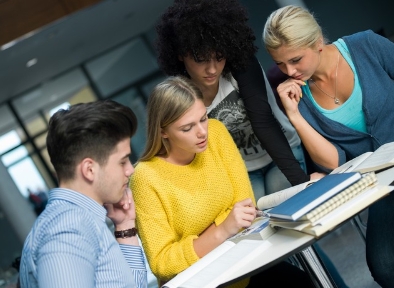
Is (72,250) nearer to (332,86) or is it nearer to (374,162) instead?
(374,162)

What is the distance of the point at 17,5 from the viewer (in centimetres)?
409

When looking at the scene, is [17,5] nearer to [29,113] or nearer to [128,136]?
[29,113]

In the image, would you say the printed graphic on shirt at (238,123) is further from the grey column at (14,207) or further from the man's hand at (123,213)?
the grey column at (14,207)

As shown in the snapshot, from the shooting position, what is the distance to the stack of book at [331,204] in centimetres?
157

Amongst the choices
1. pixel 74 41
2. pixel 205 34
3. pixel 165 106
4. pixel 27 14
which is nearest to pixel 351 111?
pixel 205 34

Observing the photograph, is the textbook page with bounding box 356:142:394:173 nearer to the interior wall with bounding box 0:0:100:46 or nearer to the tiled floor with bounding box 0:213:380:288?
the tiled floor with bounding box 0:213:380:288

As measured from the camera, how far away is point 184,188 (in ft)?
6.97

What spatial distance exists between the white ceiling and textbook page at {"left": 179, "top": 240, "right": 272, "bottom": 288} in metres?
3.65

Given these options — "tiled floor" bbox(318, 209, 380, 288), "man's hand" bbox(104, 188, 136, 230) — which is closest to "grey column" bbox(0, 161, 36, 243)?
"tiled floor" bbox(318, 209, 380, 288)

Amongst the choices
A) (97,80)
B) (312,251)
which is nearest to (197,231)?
(312,251)

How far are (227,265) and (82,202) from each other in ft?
1.36

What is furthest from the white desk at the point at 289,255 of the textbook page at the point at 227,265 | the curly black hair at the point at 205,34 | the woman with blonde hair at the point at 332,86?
the curly black hair at the point at 205,34

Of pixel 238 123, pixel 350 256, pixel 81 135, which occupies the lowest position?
pixel 350 256

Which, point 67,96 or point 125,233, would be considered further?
point 67,96
